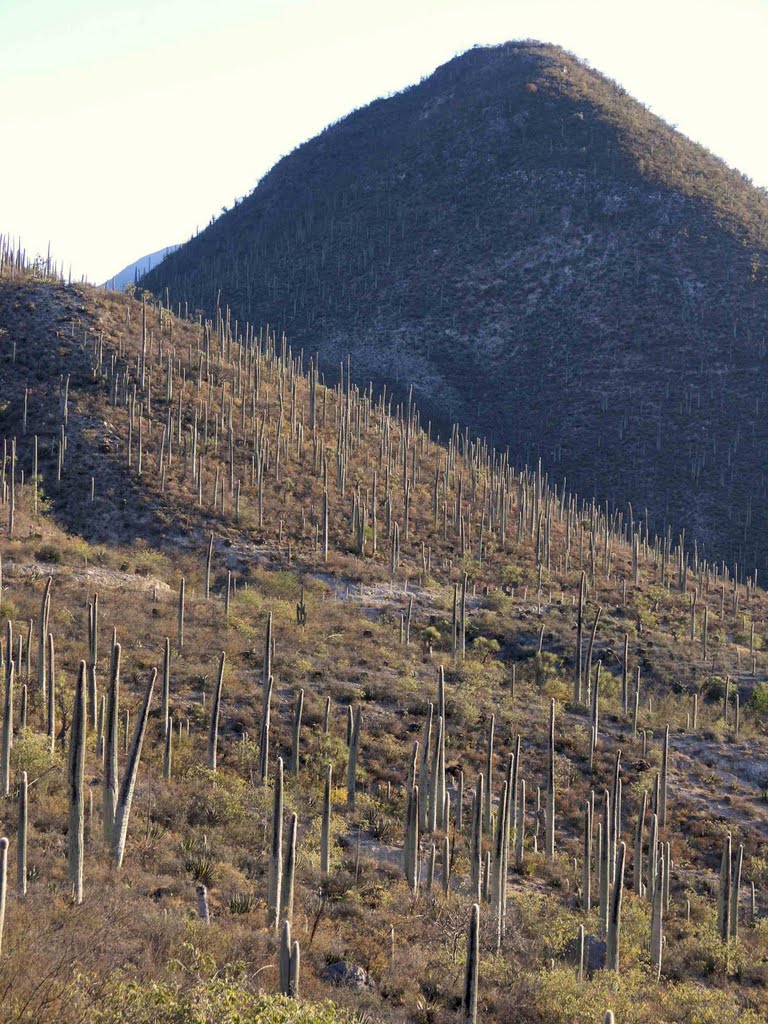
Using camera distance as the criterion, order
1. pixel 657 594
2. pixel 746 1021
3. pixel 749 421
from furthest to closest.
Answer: pixel 749 421 → pixel 657 594 → pixel 746 1021

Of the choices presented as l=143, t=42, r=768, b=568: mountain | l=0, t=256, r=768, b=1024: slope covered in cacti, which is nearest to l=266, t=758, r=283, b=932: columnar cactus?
l=0, t=256, r=768, b=1024: slope covered in cacti

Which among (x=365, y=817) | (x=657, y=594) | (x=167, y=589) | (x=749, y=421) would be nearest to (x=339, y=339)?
(x=749, y=421)

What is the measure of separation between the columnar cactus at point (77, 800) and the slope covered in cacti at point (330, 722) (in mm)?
49

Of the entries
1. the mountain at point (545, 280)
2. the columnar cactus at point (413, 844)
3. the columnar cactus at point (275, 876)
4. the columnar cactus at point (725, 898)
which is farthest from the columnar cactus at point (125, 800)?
the mountain at point (545, 280)

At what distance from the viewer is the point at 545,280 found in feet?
296

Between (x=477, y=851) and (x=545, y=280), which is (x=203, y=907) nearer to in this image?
(x=477, y=851)

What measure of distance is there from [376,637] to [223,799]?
582 inches

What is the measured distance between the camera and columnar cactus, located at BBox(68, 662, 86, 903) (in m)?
13.1

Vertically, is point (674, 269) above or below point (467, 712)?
above

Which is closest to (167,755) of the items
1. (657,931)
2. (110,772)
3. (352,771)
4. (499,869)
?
(352,771)

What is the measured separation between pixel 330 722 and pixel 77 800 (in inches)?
492

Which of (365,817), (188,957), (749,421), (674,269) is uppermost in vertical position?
(674,269)

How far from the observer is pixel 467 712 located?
27.6 metres

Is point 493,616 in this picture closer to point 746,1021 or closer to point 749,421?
point 746,1021
